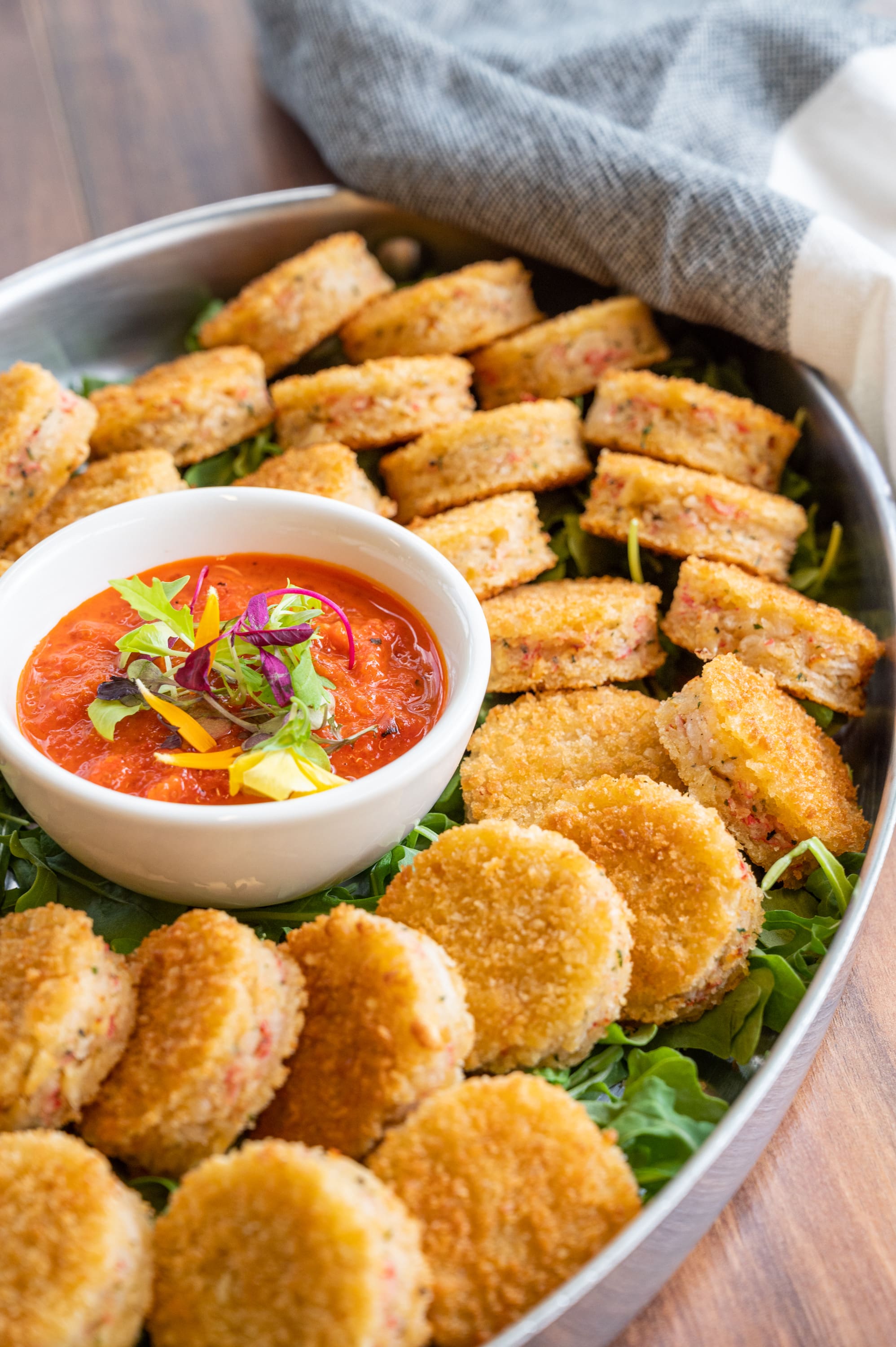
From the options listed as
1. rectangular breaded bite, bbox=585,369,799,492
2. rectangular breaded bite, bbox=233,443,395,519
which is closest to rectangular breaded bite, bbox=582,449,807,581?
rectangular breaded bite, bbox=585,369,799,492

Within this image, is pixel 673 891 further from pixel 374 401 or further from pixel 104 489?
pixel 104 489

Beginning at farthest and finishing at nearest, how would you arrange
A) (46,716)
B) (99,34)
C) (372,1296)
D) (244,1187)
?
(99,34)
(46,716)
(244,1187)
(372,1296)

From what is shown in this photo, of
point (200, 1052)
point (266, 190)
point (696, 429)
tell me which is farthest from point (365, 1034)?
point (266, 190)

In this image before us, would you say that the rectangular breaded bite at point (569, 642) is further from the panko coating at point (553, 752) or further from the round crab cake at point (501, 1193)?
the round crab cake at point (501, 1193)

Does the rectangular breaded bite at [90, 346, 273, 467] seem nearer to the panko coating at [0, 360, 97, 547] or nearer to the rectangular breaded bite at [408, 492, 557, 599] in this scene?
the panko coating at [0, 360, 97, 547]

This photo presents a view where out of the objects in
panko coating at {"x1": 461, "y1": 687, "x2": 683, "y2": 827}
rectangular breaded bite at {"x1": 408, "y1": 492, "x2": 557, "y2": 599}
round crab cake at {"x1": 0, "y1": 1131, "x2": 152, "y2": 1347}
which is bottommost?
round crab cake at {"x1": 0, "y1": 1131, "x2": 152, "y2": 1347}

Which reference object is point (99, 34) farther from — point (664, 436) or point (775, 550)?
point (775, 550)

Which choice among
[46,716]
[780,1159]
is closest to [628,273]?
[46,716]
